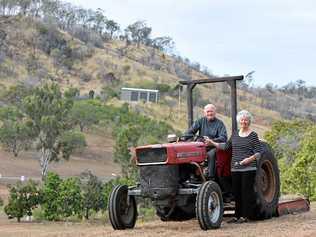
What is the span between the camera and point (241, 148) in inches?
401

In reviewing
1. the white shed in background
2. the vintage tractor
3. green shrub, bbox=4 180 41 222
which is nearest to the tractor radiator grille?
the vintage tractor

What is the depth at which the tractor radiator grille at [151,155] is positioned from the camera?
9.45 meters

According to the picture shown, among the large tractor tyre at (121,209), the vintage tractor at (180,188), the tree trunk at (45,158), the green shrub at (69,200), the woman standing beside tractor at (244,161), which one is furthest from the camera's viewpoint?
the tree trunk at (45,158)

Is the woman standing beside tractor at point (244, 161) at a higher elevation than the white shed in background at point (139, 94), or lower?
lower

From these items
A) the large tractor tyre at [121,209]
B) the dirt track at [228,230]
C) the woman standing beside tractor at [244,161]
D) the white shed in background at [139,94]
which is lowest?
the dirt track at [228,230]

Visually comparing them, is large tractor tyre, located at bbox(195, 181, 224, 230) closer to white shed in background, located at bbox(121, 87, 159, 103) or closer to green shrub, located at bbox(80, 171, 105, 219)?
green shrub, located at bbox(80, 171, 105, 219)

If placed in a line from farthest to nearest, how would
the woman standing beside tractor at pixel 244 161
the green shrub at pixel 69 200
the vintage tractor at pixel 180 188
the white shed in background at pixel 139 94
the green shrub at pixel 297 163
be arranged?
the white shed in background at pixel 139 94, the green shrub at pixel 297 163, the green shrub at pixel 69 200, the woman standing beside tractor at pixel 244 161, the vintage tractor at pixel 180 188

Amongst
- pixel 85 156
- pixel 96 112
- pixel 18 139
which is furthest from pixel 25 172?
pixel 96 112

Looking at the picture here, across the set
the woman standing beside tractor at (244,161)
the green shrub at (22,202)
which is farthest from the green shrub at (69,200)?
the woman standing beside tractor at (244,161)

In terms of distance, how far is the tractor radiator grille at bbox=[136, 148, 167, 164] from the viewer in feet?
31.0

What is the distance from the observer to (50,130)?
46.4 meters

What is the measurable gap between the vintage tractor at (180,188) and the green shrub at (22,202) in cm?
826

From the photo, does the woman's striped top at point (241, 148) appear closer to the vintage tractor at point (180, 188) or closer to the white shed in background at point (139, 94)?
the vintage tractor at point (180, 188)

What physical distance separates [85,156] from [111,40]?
70.9m
